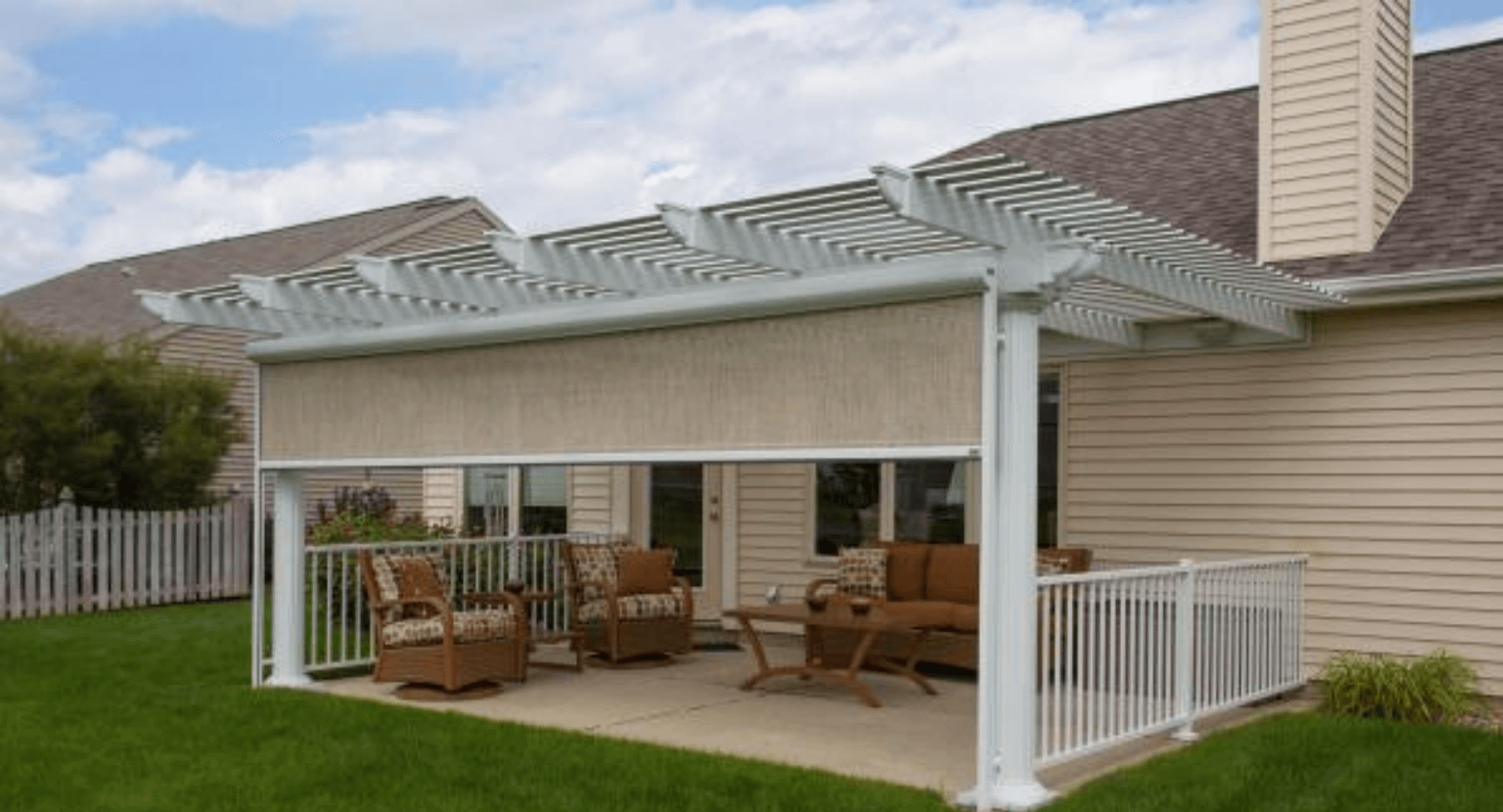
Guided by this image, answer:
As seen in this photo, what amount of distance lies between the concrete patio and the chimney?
123 inches

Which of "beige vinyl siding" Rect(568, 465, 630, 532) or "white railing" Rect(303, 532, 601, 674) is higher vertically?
"beige vinyl siding" Rect(568, 465, 630, 532)

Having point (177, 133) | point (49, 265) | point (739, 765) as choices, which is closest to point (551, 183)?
point (177, 133)

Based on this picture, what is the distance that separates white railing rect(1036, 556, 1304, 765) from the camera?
6391mm

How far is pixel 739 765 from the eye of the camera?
6.38 metres

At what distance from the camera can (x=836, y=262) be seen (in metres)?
6.50

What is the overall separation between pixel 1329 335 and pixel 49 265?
93.1 ft

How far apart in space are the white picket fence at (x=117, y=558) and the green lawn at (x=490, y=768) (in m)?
5.23

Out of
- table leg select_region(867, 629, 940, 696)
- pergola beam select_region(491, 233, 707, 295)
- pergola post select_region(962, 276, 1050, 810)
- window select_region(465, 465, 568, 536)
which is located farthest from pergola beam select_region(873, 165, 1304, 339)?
window select_region(465, 465, 568, 536)

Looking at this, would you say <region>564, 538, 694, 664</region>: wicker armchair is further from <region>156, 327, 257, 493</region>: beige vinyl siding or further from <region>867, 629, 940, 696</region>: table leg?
<region>156, 327, 257, 493</region>: beige vinyl siding

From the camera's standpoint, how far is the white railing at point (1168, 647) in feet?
21.0

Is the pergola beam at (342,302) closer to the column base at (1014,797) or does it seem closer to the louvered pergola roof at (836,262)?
the louvered pergola roof at (836,262)

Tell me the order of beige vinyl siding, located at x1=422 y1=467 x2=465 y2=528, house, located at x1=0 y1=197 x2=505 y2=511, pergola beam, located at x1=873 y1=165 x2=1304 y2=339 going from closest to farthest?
pergola beam, located at x1=873 y1=165 x2=1304 y2=339 → beige vinyl siding, located at x1=422 y1=467 x2=465 y2=528 → house, located at x1=0 y1=197 x2=505 y2=511

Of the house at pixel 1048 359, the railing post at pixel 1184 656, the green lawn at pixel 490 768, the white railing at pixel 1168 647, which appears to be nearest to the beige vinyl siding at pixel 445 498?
the house at pixel 1048 359

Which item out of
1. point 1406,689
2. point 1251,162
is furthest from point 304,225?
point 1406,689
